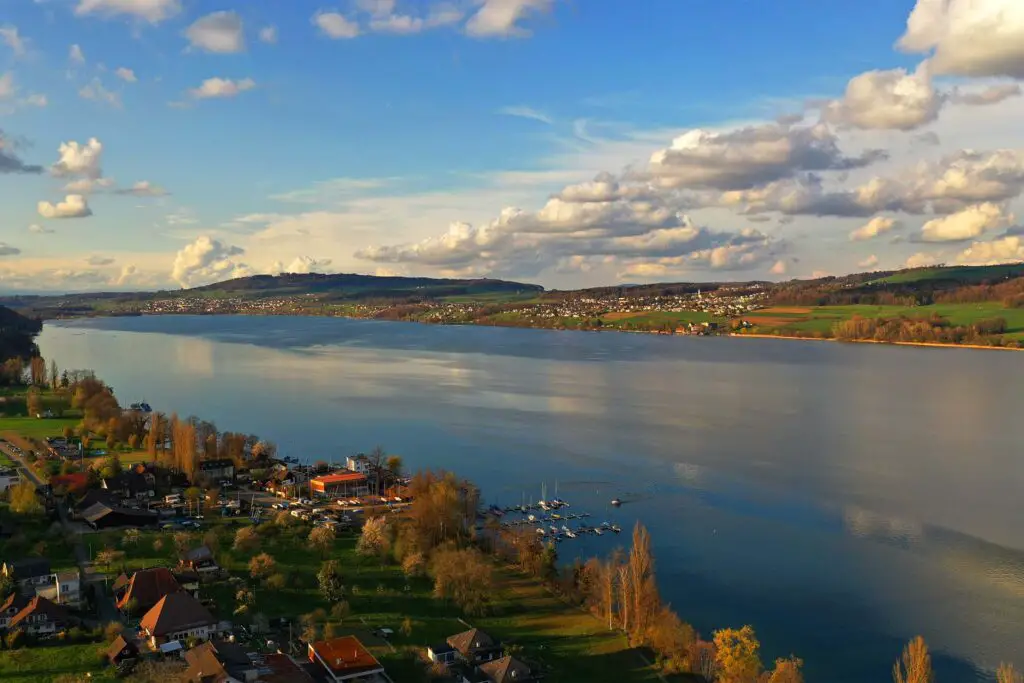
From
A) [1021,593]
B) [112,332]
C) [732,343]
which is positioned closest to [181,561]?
[1021,593]

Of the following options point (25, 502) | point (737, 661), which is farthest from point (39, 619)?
point (737, 661)

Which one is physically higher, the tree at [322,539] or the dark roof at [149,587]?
the dark roof at [149,587]

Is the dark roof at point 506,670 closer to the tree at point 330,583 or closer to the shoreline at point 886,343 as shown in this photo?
the tree at point 330,583

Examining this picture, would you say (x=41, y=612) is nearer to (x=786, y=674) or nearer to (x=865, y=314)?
(x=786, y=674)

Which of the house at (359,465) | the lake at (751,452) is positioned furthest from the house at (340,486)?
the lake at (751,452)

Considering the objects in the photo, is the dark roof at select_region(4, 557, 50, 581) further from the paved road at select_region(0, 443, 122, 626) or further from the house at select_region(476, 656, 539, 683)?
the house at select_region(476, 656, 539, 683)

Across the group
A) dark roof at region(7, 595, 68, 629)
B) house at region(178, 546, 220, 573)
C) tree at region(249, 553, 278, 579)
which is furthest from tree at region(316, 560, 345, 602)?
dark roof at region(7, 595, 68, 629)
